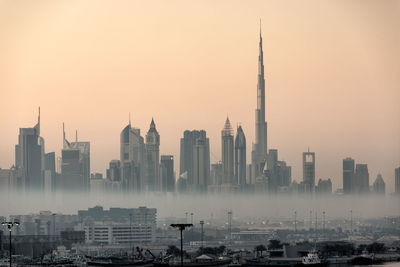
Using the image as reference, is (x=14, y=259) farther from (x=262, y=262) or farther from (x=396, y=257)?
(x=396, y=257)

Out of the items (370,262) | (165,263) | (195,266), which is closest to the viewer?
(195,266)

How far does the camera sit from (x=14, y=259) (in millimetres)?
185625

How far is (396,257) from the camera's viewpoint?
186250 mm

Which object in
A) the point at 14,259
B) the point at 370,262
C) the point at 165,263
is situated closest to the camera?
the point at 165,263

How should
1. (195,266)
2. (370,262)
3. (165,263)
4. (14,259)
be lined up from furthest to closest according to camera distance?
(14,259), (370,262), (165,263), (195,266)

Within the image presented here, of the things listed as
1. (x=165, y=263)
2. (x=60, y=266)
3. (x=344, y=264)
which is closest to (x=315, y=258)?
(x=344, y=264)

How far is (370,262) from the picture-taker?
170 m

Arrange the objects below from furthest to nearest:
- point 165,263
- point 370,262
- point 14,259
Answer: point 14,259 < point 370,262 < point 165,263

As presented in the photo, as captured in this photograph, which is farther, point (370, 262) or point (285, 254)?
point (285, 254)

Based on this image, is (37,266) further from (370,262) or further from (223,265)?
(370,262)

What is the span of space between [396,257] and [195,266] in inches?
1789

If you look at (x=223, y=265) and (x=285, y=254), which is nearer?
(x=223, y=265)

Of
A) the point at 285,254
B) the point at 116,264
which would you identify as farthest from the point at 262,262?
the point at 285,254

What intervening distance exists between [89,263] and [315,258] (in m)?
26.8
